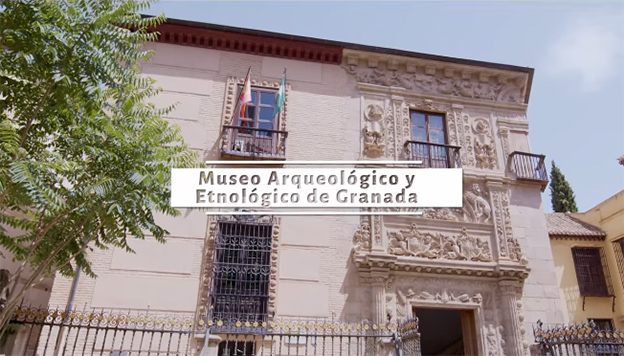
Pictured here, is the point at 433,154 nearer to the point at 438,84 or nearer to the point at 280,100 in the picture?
the point at 438,84

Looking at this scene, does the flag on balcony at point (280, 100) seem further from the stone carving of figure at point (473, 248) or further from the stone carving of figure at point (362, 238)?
the stone carving of figure at point (473, 248)

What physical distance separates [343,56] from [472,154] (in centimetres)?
440

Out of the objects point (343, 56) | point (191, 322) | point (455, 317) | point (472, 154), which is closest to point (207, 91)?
point (343, 56)

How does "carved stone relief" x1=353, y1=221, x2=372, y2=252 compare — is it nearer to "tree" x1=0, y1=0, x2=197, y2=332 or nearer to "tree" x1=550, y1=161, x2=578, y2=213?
→ "tree" x1=0, y1=0, x2=197, y2=332

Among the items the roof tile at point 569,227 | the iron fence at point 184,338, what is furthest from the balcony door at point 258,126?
the roof tile at point 569,227

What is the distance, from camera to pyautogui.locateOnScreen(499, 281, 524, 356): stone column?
9547mm

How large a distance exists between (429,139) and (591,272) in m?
7.33

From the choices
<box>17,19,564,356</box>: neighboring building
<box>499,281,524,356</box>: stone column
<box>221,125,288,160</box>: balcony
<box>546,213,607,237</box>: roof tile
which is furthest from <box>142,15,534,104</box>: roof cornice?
<box>499,281,524,356</box>: stone column

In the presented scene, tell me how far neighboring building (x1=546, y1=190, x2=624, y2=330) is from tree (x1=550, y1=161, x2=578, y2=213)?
29.5 feet

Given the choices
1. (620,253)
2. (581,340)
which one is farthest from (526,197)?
(620,253)

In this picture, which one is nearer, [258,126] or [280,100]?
[280,100]

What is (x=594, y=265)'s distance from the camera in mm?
14086

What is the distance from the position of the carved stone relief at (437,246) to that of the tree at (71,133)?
572 centimetres

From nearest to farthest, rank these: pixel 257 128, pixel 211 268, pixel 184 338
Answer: pixel 184 338, pixel 211 268, pixel 257 128
